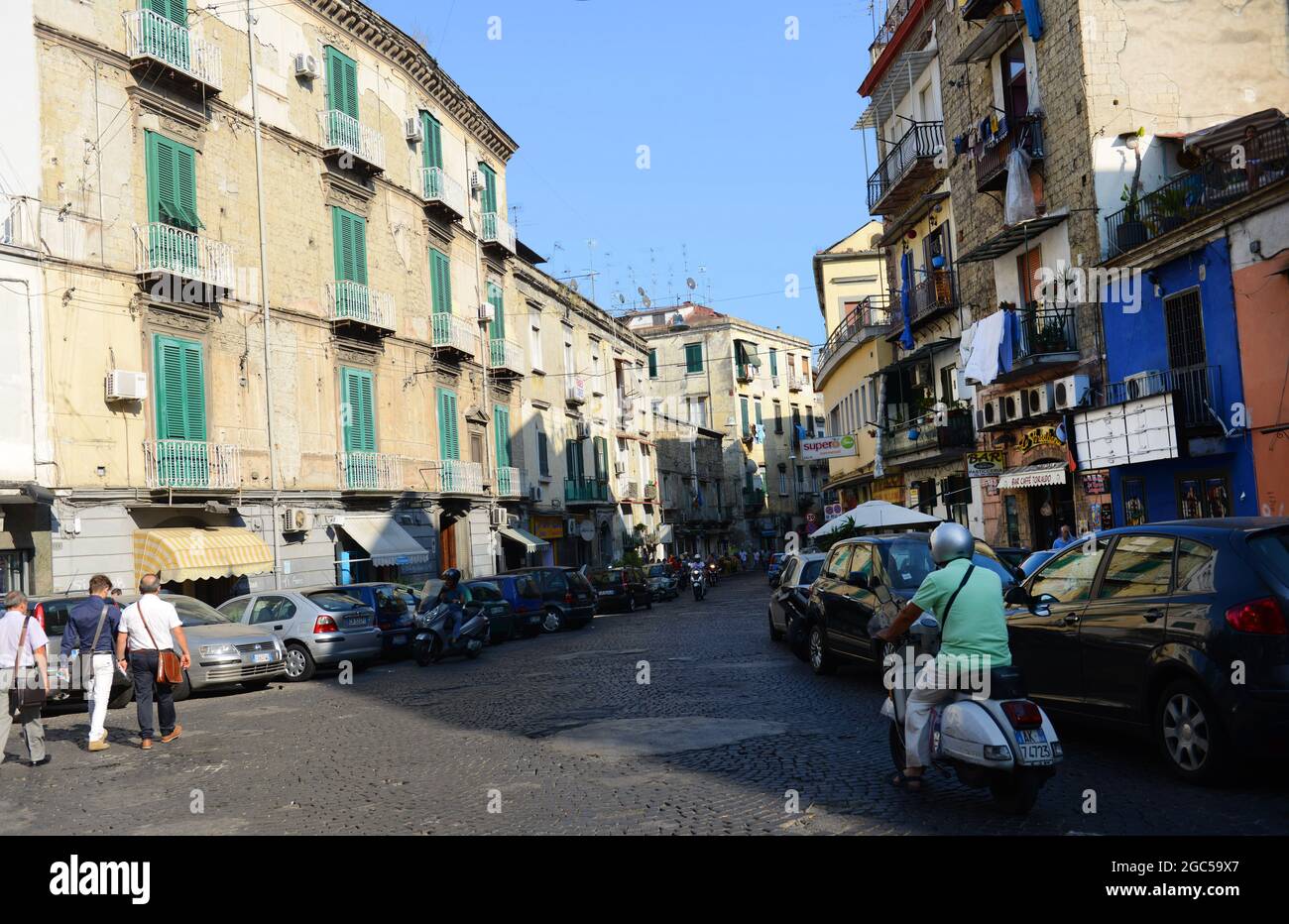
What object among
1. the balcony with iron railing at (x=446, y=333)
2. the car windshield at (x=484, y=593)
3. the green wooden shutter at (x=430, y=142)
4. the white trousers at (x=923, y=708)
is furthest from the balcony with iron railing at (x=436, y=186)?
the white trousers at (x=923, y=708)

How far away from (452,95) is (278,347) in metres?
12.7

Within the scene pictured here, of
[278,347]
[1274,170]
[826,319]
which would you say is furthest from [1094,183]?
[826,319]

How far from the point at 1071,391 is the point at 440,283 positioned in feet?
57.4

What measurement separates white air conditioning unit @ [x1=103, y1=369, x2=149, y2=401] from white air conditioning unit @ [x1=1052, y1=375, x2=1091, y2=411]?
18.3 m

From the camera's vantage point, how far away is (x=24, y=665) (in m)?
10.7

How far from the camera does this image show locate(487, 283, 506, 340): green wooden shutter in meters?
36.8

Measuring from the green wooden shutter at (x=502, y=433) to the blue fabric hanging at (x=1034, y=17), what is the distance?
62.4 feet

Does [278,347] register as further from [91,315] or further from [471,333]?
[471,333]

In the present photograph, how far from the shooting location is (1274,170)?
1853cm

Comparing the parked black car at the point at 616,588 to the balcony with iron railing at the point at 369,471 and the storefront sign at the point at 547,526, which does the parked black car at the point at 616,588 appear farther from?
the balcony with iron railing at the point at 369,471

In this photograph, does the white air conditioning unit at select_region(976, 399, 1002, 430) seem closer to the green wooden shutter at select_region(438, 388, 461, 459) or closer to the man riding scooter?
the green wooden shutter at select_region(438, 388, 461, 459)

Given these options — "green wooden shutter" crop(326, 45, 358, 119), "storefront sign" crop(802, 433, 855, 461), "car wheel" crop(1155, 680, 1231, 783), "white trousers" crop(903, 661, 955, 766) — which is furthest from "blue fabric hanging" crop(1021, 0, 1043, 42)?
"white trousers" crop(903, 661, 955, 766)
